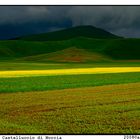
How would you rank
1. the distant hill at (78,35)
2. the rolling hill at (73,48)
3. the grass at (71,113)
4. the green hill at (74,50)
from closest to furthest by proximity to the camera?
the grass at (71,113) → the rolling hill at (73,48) → the green hill at (74,50) → the distant hill at (78,35)

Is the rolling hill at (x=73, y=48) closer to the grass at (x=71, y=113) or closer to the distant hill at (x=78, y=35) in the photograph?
the distant hill at (x=78, y=35)

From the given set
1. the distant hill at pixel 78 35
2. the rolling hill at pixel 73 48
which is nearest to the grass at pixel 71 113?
the rolling hill at pixel 73 48

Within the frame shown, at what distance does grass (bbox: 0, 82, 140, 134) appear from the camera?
1393 centimetres

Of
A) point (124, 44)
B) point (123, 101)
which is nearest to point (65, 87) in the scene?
point (123, 101)

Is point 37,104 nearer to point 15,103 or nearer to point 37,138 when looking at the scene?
point 15,103

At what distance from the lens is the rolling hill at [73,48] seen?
105700 millimetres

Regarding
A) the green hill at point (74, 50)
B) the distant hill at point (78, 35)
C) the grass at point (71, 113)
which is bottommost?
the grass at point (71, 113)

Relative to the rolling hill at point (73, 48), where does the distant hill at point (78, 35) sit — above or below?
above

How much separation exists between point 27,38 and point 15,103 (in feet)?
531

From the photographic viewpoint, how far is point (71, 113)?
659 inches

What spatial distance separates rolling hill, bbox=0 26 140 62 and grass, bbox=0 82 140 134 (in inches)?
2814

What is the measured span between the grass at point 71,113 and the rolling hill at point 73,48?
235 feet

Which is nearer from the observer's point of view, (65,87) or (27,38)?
(65,87)
